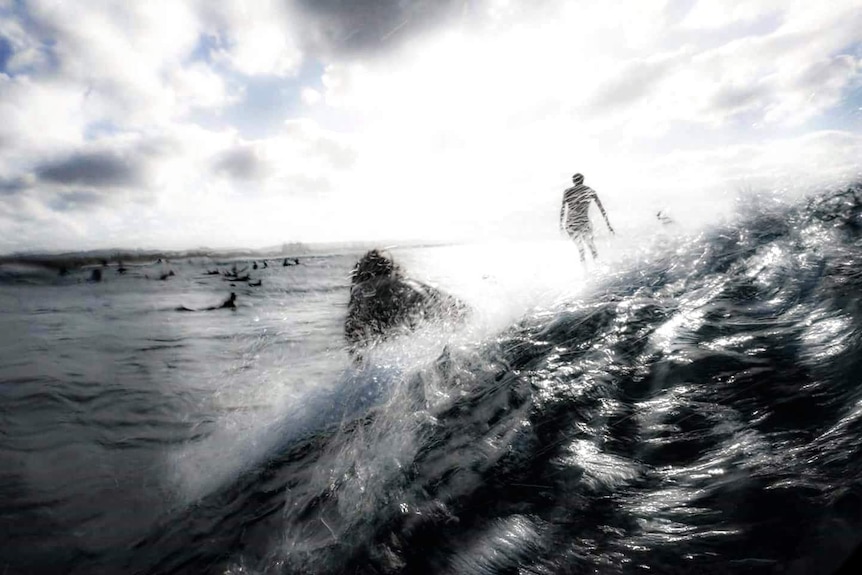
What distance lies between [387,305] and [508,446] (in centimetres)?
387

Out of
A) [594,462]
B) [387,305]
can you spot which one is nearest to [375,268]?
[387,305]

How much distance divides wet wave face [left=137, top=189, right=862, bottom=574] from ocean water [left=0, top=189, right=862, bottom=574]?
0.01 m

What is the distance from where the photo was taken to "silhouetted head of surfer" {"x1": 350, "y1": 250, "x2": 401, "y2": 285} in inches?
281

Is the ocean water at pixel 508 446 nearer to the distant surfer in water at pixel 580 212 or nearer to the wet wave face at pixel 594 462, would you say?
the wet wave face at pixel 594 462

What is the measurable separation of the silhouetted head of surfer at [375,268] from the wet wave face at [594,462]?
8.84 ft

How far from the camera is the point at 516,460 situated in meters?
2.84

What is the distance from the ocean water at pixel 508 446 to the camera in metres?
2.01

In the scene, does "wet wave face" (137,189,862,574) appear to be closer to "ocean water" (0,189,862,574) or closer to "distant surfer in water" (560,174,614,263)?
"ocean water" (0,189,862,574)

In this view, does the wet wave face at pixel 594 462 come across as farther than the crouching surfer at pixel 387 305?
No

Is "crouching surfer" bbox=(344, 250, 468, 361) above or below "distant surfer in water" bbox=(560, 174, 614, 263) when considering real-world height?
below

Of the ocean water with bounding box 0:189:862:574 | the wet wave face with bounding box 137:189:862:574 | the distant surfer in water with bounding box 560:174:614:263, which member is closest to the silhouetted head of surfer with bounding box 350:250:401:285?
the ocean water with bounding box 0:189:862:574

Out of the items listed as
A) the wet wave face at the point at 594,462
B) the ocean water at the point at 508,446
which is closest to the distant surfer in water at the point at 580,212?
the ocean water at the point at 508,446

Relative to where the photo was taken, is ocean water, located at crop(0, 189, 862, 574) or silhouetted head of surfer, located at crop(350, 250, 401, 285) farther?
silhouetted head of surfer, located at crop(350, 250, 401, 285)

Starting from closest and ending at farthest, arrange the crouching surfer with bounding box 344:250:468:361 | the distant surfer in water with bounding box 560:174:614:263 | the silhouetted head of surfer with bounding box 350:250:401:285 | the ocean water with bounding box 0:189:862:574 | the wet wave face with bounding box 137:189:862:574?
the wet wave face with bounding box 137:189:862:574, the ocean water with bounding box 0:189:862:574, the crouching surfer with bounding box 344:250:468:361, the silhouetted head of surfer with bounding box 350:250:401:285, the distant surfer in water with bounding box 560:174:614:263
